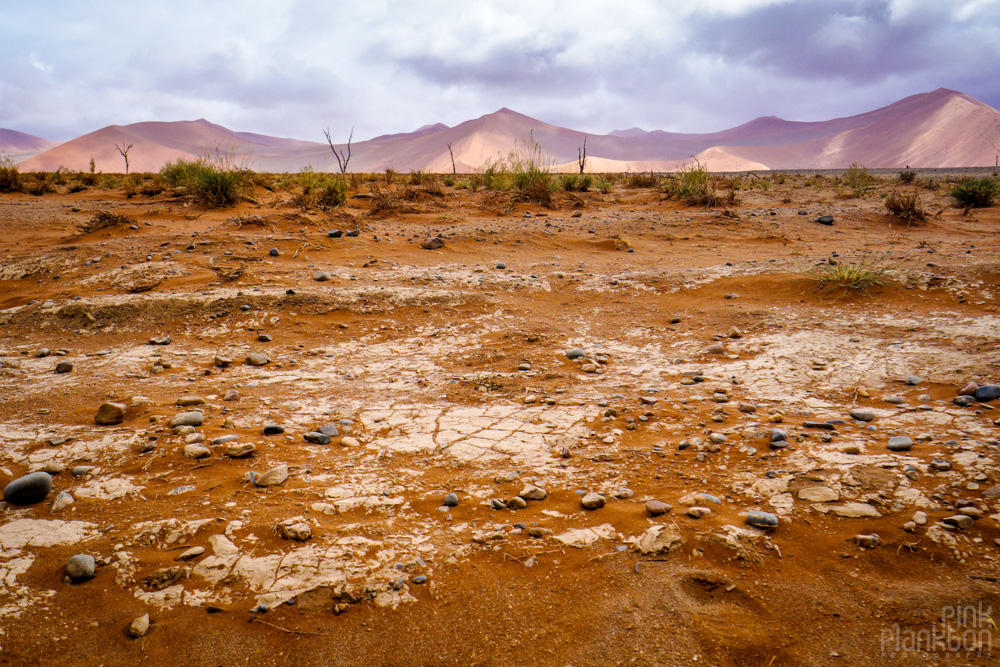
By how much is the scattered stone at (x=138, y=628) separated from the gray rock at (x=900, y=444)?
306cm

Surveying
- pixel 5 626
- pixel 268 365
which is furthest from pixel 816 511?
pixel 268 365

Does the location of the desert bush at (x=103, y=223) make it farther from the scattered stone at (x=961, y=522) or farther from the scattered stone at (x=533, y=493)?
the scattered stone at (x=961, y=522)

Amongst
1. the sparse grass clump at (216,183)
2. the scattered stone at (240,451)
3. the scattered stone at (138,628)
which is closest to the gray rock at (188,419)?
the scattered stone at (240,451)

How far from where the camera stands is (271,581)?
5.57 feet

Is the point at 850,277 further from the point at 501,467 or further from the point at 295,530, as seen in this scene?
the point at 295,530

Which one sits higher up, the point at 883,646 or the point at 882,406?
the point at 882,406

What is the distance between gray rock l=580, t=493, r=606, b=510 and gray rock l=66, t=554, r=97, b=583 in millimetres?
1802

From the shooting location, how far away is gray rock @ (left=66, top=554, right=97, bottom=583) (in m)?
1.66

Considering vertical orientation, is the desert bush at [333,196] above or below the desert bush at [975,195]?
below

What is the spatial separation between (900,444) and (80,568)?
134 inches

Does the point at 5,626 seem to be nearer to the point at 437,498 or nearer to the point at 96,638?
the point at 96,638

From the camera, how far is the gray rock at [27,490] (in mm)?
2066

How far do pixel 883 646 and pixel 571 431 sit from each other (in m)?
1.57

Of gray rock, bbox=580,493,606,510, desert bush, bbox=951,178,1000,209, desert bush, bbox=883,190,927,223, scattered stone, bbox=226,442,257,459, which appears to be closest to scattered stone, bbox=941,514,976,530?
gray rock, bbox=580,493,606,510
